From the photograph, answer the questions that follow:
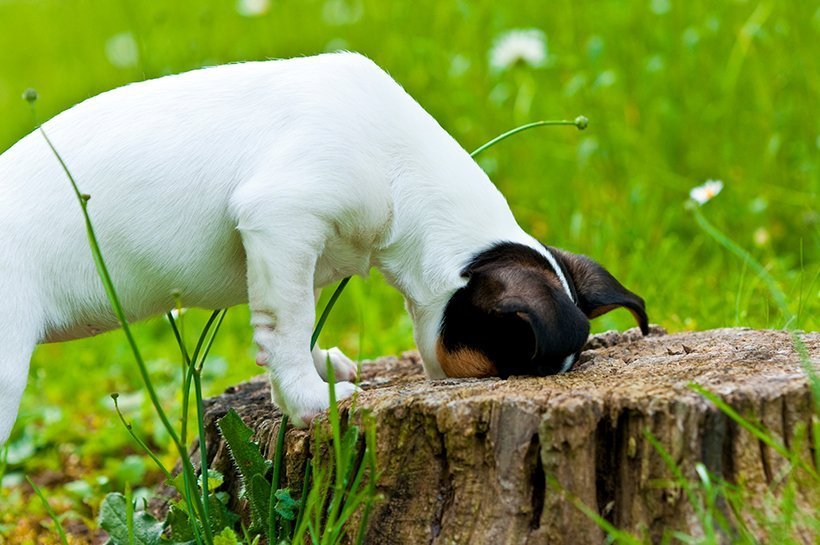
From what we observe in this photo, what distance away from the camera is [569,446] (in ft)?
8.13

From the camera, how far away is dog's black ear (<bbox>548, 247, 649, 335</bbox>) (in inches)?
122

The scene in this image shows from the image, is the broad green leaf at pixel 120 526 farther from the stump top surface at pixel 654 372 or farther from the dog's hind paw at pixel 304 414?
the stump top surface at pixel 654 372

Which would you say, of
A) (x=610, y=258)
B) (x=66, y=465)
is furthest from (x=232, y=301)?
(x=610, y=258)

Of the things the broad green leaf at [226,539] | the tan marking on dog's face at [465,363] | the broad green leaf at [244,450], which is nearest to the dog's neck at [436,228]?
the tan marking on dog's face at [465,363]

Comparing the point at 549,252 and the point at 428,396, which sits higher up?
the point at 549,252

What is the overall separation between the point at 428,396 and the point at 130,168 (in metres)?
1.01

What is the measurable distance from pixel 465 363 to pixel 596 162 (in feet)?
10.7

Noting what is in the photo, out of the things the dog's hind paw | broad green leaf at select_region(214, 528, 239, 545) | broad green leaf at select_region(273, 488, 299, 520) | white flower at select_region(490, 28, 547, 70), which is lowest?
broad green leaf at select_region(214, 528, 239, 545)

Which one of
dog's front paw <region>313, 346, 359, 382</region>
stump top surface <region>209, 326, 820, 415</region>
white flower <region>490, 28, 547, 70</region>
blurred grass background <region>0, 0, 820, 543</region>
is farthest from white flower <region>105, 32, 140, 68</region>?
stump top surface <region>209, 326, 820, 415</region>

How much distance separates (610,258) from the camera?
503cm

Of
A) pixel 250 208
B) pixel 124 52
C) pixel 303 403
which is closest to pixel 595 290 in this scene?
pixel 303 403

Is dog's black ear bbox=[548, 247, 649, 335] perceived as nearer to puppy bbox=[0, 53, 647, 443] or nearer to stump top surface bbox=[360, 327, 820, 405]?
puppy bbox=[0, 53, 647, 443]

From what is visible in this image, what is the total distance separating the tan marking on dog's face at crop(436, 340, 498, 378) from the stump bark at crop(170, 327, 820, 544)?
86mm

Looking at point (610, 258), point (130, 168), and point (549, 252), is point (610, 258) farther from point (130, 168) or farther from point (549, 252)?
point (130, 168)
